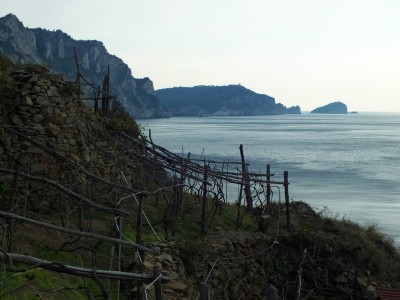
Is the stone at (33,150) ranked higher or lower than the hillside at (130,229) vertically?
higher

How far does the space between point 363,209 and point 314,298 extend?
16928mm

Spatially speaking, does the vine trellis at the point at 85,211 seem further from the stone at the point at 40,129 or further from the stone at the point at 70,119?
the stone at the point at 70,119

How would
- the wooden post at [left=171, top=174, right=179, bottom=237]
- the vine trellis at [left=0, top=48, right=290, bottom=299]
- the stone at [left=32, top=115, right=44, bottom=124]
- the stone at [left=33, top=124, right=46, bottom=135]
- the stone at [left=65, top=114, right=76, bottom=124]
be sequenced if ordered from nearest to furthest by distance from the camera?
1. the vine trellis at [left=0, top=48, right=290, bottom=299]
2. the stone at [left=33, top=124, right=46, bottom=135]
3. the stone at [left=32, top=115, right=44, bottom=124]
4. the wooden post at [left=171, top=174, right=179, bottom=237]
5. the stone at [left=65, top=114, right=76, bottom=124]

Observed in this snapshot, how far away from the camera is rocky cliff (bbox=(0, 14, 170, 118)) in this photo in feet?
399

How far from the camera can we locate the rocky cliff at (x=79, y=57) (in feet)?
399

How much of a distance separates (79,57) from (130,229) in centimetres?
16728

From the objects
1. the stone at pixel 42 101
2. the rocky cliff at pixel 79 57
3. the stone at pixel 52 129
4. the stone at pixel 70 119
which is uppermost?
the rocky cliff at pixel 79 57

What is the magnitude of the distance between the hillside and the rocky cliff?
346 ft

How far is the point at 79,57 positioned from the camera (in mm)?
170000

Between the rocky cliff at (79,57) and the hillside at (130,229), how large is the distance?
4147 inches

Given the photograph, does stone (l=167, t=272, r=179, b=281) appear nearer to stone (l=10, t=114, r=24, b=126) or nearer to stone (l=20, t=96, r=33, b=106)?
stone (l=10, t=114, r=24, b=126)

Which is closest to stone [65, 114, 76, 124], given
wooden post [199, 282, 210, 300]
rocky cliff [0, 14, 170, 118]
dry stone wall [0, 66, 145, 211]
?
dry stone wall [0, 66, 145, 211]

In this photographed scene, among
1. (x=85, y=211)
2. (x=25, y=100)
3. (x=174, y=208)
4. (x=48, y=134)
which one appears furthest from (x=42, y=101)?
(x=174, y=208)

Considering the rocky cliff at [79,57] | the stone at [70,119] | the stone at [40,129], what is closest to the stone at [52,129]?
the stone at [40,129]
